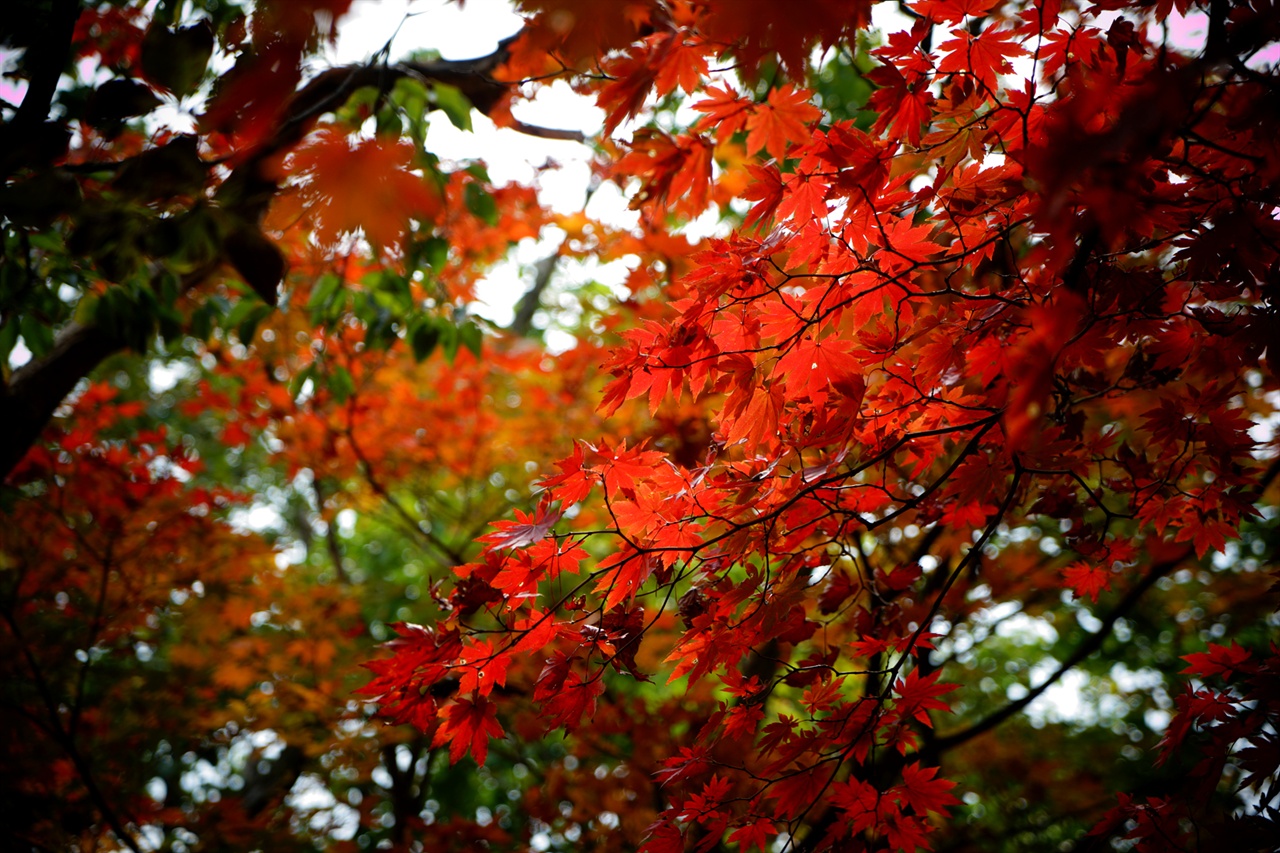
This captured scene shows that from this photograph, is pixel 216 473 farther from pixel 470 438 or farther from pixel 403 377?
pixel 470 438

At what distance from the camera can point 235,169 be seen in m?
1.31

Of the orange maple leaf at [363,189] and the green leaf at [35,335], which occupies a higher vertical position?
the green leaf at [35,335]

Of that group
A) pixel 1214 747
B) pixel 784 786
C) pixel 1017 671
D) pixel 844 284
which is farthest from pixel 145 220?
pixel 1017 671

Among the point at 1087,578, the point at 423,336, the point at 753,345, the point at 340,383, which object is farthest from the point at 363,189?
the point at 340,383

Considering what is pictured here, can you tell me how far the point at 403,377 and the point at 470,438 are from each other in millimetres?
933

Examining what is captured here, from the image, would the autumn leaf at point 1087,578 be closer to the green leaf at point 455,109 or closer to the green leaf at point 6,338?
the green leaf at point 455,109

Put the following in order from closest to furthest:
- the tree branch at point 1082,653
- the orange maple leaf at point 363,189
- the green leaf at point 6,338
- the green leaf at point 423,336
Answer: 1. the orange maple leaf at point 363,189
2. the tree branch at point 1082,653
3. the green leaf at point 6,338
4. the green leaf at point 423,336

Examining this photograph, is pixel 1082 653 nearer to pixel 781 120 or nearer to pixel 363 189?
pixel 781 120

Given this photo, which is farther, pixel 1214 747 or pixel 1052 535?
pixel 1052 535

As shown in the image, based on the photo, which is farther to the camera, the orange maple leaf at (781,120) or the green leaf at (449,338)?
the green leaf at (449,338)

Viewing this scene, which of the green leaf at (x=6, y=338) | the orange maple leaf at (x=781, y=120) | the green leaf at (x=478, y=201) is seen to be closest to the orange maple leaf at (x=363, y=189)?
the orange maple leaf at (x=781, y=120)

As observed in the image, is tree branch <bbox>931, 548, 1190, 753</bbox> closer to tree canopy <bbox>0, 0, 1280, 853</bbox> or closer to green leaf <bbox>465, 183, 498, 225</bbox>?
tree canopy <bbox>0, 0, 1280, 853</bbox>

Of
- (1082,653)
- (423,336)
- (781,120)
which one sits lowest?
(1082,653)

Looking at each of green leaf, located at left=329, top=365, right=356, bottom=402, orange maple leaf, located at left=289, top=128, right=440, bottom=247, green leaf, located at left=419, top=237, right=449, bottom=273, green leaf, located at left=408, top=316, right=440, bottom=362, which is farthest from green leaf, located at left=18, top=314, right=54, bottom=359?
orange maple leaf, located at left=289, top=128, right=440, bottom=247
